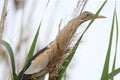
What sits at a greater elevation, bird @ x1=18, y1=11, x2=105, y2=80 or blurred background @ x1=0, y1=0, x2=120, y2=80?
bird @ x1=18, y1=11, x2=105, y2=80

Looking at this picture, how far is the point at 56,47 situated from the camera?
1.12 ft

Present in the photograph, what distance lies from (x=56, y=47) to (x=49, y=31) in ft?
1.07

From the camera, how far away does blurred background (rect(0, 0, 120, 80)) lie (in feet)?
1.77

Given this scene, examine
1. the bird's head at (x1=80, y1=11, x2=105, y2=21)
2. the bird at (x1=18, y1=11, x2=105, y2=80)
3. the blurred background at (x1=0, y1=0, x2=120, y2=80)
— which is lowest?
the blurred background at (x1=0, y1=0, x2=120, y2=80)

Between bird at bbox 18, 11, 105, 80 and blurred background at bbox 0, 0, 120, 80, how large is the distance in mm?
18

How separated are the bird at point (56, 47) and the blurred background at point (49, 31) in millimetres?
18

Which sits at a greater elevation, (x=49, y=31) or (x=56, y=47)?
(x=56, y=47)

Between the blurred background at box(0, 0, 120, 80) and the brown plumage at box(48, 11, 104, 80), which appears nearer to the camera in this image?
the brown plumage at box(48, 11, 104, 80)

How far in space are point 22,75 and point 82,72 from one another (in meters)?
1.13

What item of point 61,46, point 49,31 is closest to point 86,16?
point 61,46

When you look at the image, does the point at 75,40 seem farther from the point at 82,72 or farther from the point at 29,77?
the point at 82,72

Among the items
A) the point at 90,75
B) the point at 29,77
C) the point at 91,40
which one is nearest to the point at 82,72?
the point at 90,75

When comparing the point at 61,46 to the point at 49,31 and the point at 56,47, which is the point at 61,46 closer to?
the point at 56,47

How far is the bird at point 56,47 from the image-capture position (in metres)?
0.34
